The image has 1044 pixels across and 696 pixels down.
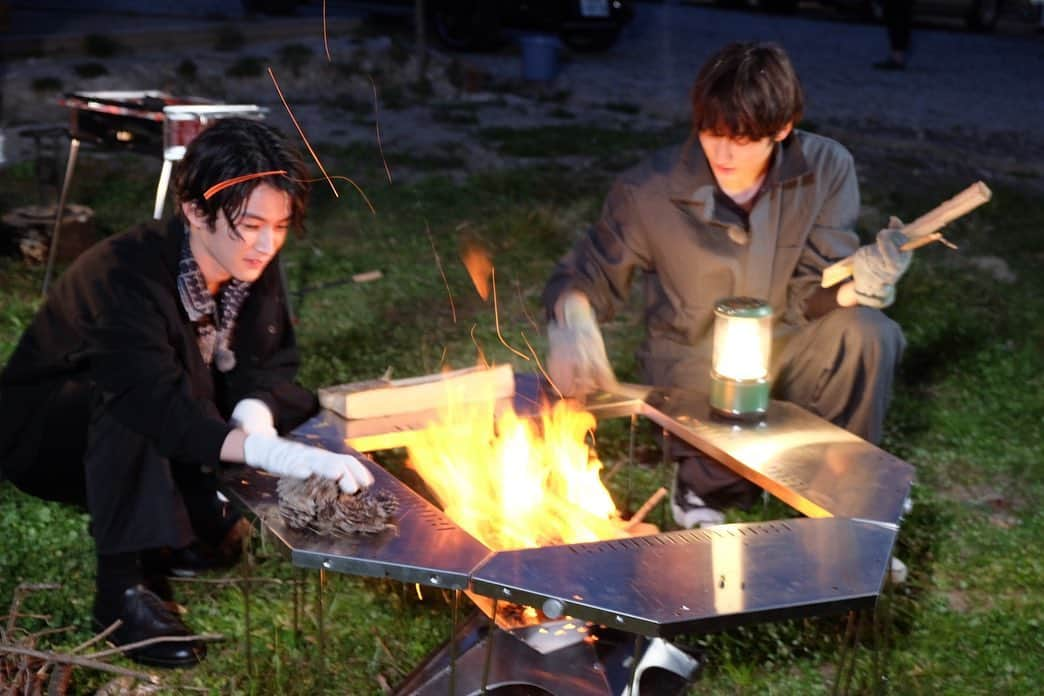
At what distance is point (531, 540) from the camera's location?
2812 mm

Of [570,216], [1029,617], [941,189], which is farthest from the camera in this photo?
[941,189]

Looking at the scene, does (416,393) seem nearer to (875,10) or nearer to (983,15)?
(983,15)

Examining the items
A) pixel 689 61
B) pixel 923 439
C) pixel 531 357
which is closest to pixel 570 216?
pixel 531 357

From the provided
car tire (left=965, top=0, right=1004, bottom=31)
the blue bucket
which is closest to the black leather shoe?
the blue bucket

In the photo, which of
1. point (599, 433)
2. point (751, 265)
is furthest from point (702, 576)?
point (599, 433)

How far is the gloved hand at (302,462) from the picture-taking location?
8.68ft

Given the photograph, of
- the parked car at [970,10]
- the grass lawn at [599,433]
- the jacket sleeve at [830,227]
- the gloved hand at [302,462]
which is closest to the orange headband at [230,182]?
the gloved hand at [302,462]

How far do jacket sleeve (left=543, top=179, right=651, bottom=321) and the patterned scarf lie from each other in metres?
0.95

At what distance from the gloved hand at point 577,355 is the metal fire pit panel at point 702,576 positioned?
0.83m

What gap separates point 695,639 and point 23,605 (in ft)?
5.96

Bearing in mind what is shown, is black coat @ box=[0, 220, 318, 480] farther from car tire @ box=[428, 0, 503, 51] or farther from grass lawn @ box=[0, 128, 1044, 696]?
car tire @ box=[428, 0, 503, 51]

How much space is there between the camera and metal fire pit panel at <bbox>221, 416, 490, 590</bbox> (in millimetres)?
2375

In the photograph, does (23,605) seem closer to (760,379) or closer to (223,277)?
(223,277)

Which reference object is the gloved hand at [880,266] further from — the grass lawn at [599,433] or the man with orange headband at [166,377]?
the man with orange headband at [166,377]
